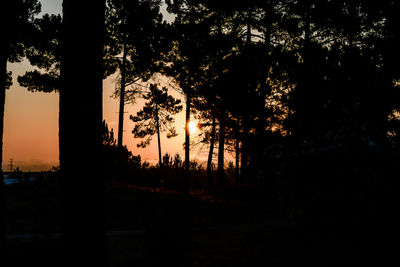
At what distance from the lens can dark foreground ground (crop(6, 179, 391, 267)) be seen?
223 inches

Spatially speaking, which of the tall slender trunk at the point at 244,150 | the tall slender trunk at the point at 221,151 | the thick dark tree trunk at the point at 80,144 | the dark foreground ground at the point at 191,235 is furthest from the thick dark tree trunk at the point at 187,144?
the thick dark tree trunk at the point at 80,144

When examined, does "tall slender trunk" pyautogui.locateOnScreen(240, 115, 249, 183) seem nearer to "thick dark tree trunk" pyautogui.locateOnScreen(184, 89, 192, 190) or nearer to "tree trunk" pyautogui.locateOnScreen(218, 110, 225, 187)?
"tree trunk" pyautogui.locateOnScreen(218, 110, 225, 187)

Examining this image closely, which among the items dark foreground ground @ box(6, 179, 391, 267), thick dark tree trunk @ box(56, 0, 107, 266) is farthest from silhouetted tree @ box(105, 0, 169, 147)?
thick dark tree trunk @ box(56, 0, 107, 266)

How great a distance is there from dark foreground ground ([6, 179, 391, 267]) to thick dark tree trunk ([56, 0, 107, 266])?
1299 millimetres

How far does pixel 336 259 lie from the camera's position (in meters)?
6.91

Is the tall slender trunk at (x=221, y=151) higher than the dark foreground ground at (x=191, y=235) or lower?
higher

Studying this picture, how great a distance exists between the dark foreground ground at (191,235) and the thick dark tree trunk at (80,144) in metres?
1.30

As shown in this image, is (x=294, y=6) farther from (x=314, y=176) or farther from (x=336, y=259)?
(x=336, y=259)

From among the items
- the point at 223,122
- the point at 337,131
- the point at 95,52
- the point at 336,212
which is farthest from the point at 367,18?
the point at 95,52

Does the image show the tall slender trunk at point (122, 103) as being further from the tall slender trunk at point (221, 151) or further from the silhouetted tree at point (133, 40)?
the tall slender trunk at point (221, 151)

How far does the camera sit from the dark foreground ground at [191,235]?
5.66m

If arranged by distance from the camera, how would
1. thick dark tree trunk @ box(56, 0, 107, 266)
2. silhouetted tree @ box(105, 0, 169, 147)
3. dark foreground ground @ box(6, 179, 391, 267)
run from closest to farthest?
thick dark tree trunk @ box(56, 0, 107, 266)
dark foreground ground @ box(6, 179, 391, 267)
silhouetted tree @ box(105, 0, 169, 147)

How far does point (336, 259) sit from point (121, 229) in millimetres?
5505

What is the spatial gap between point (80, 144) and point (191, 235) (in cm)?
298
